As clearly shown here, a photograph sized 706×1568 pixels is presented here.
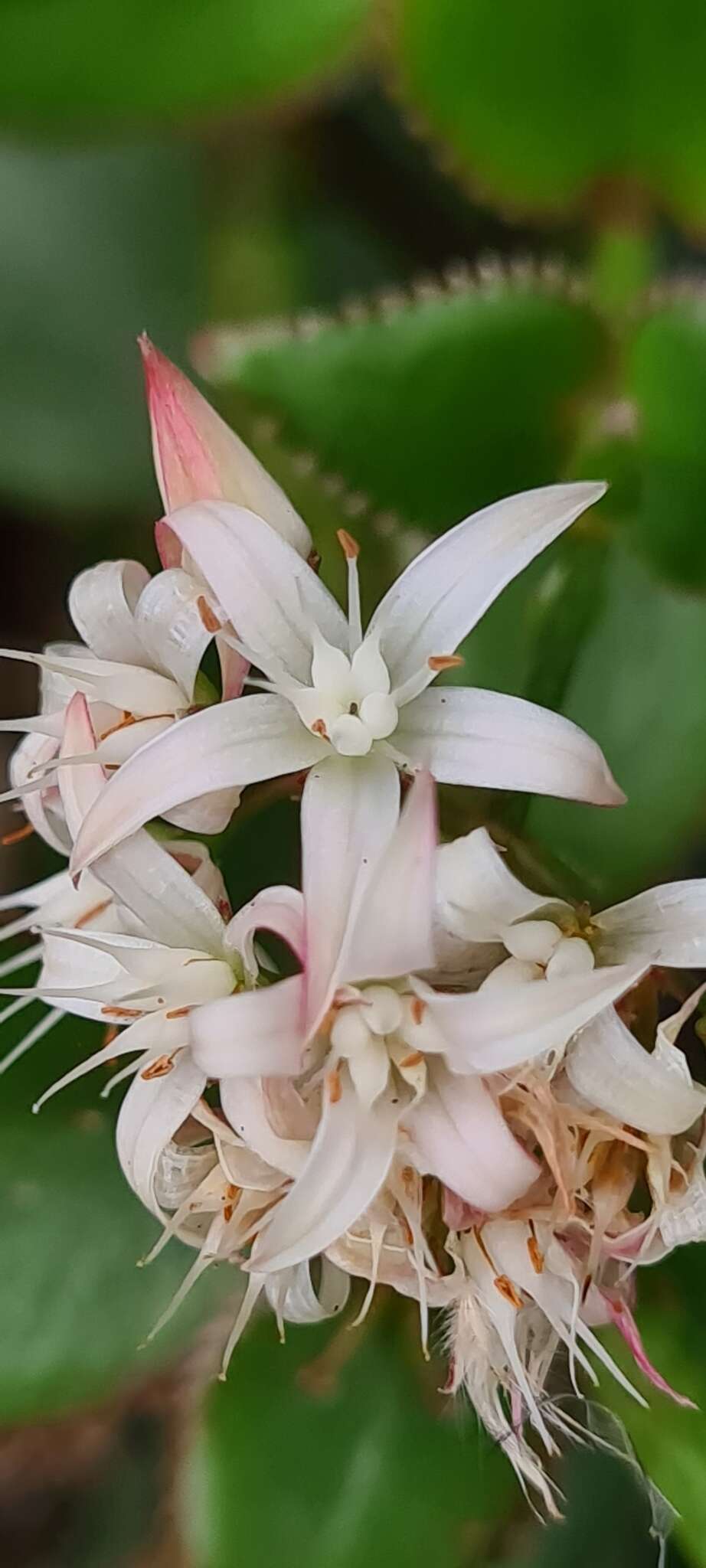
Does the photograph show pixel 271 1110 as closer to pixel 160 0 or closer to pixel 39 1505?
pixel 160 0

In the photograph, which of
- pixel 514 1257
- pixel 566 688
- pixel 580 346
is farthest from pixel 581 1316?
pixel 580 346

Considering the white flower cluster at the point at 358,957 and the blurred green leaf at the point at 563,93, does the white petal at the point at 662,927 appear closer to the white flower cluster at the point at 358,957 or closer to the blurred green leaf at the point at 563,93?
the white flower cluster at the point at 358,957

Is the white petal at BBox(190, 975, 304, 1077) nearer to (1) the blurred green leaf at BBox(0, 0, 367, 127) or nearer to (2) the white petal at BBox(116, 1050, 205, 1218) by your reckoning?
(2) the white petal at BBox(116, 1050, 205, 1218)

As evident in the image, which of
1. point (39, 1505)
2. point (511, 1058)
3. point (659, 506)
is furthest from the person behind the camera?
point (39, 1505)

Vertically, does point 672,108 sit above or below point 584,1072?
above

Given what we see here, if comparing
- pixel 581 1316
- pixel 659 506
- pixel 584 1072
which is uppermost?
pixel 659 506

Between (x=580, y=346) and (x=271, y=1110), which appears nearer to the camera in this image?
(x=271, y=1110)

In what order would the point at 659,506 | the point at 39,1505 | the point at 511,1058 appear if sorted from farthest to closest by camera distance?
the point at 39,1505 < the point at 659,506 < the point at 511,1058

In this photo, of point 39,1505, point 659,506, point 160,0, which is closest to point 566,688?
point 659,506
